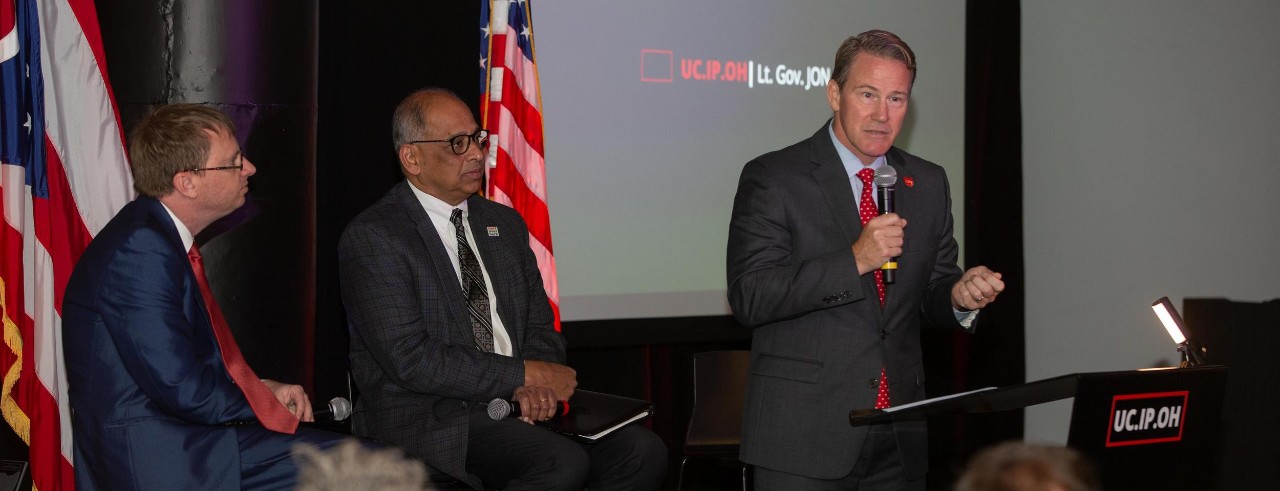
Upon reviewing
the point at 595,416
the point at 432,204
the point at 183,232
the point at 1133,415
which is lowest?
the point at 595,416

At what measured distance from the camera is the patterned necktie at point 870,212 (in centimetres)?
255

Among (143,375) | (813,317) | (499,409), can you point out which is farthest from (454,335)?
(813,317)

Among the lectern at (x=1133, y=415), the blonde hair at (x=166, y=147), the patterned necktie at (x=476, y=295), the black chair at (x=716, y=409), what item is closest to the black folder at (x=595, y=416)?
the patterned necktie at (x=476, y=295)

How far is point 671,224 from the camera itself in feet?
15.6

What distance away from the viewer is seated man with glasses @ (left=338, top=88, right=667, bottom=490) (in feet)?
10.0

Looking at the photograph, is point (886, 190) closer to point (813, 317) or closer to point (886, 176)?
point (886, 176)

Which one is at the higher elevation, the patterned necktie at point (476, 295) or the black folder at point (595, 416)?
the patterned necktie at point (476, 295)

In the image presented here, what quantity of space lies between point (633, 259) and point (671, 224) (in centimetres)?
23

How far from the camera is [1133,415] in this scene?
2.19m

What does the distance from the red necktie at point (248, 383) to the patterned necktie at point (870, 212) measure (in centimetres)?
139

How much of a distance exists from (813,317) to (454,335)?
1.11 meters

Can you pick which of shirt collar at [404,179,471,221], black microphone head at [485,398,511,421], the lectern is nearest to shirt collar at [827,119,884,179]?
the lectern

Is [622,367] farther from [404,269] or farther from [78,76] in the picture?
[78,76]

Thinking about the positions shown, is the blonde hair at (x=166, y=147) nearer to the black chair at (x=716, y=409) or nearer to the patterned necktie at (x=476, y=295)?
the patterned necktie at (x=476, y=295)
